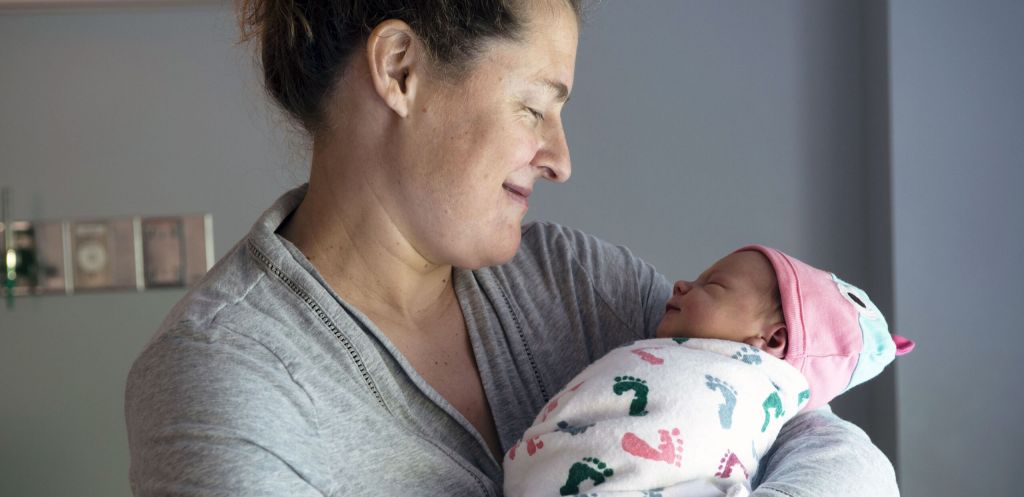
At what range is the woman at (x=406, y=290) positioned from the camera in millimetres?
1117

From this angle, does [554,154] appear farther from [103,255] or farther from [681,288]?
[103,255]

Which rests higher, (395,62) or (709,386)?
(395,62)

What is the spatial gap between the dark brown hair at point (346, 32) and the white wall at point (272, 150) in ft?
7.09

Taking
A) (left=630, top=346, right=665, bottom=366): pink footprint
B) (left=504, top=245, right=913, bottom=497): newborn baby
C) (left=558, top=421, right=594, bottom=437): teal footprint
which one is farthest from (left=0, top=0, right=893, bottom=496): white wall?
(left=558, top=421, right=594, bottom=437): teal footprint

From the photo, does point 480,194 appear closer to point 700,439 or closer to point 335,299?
point 335,299

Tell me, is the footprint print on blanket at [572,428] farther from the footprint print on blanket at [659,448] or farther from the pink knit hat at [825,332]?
the pink knit hat at [825,332]

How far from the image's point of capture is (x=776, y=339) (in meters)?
1.41

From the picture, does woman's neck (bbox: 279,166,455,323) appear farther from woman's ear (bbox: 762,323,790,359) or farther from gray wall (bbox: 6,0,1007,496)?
gray wall (bbox: 6,0,1007,496)

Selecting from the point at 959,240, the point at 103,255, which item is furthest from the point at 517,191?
Answer: the point at 103,255

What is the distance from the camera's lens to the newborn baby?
117 centimetres

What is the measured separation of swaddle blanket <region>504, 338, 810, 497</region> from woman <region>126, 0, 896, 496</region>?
0.21ft

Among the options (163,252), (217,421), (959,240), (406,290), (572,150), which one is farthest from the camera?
(163,252)

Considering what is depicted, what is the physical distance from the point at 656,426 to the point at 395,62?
0.57m

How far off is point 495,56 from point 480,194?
0.18 m
